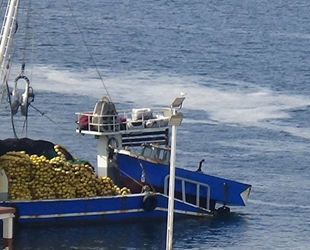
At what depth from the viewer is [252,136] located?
3292 inches

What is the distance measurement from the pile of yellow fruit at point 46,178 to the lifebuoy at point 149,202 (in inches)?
84.7

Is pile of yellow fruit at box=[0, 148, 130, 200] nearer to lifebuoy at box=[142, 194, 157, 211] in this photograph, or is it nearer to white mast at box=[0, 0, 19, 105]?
lifebuoy at box=[142, 194, 157, 211]

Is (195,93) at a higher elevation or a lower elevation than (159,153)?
higher

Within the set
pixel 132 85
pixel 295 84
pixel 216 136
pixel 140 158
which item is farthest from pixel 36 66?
pixel 140 158

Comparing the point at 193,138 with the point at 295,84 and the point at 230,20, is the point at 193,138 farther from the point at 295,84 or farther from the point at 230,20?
the point at 230,20

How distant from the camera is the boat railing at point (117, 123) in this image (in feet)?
211

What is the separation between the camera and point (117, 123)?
64625mm

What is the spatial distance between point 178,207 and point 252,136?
1989cm

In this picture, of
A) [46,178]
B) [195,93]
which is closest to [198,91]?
[195,93]

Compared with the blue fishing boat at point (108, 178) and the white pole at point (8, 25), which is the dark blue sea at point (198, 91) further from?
the white pole at point (8, 25)

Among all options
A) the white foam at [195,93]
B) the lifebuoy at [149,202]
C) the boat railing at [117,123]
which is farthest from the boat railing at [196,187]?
the white foam at [195,93]

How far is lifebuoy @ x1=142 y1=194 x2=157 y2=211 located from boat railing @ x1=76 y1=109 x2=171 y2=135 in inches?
135

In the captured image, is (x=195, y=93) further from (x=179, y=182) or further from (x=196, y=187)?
(x=179, y=182)

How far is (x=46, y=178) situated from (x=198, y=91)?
3920cm
